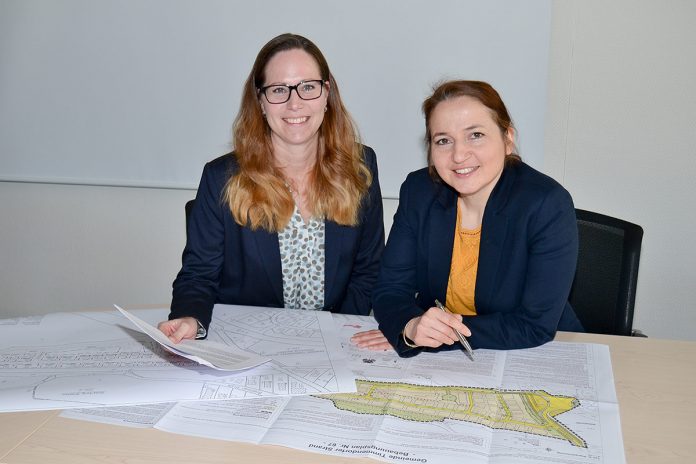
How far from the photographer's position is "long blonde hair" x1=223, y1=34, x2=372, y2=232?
2236 millimetres

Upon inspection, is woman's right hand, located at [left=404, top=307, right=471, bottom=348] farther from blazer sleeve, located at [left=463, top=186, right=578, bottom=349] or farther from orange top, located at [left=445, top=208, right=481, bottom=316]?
orange top, located at [left=445, top=208, right=481, bottom=316]

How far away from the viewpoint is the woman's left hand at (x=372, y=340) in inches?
70.8

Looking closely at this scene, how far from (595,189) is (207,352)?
222 cm

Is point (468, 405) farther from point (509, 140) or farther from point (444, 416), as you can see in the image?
point (509, 140)

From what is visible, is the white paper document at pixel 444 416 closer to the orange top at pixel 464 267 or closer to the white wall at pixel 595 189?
the orange top at pixel 464 267

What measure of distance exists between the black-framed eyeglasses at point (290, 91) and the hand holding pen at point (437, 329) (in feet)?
2.67

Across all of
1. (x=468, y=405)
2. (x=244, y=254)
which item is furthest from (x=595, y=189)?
(x=468, y=405)

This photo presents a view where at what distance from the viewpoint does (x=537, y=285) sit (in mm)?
1869

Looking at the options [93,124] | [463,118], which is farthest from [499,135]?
[93,124]

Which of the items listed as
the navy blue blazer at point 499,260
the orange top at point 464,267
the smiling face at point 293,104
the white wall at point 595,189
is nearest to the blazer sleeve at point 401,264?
the navy blue blazer at point 499,260

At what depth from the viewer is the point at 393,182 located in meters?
3.43

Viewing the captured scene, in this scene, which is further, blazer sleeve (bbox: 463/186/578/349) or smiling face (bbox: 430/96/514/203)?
smiling face (bbox: 430/96/514/203)

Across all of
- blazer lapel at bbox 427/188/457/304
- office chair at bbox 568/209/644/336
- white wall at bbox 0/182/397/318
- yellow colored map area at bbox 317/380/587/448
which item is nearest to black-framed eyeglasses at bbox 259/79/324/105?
blazer lapel at bbox 427/188/457/304

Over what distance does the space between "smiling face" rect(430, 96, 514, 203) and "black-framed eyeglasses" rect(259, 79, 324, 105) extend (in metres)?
0.44
